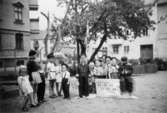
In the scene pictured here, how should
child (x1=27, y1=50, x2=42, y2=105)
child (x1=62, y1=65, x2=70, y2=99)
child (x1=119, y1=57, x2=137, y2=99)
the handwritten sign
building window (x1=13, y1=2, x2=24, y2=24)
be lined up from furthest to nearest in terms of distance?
building window (x1=13, y1=2, x2=24, y2=24)
child (x1=62, y1=65, x2=70, y2=99)
the handwritten sign
child (x1=119, y1=57, x2=137, y2=99)
child (x1=27, y1=50, x2=42, y2=105)

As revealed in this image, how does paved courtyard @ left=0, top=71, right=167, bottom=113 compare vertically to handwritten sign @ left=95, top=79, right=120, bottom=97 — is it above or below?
below

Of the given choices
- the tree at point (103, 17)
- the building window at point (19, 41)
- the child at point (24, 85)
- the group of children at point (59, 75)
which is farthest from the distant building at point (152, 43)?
the child at point (24, 85)

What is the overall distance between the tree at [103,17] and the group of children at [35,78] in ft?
25.5

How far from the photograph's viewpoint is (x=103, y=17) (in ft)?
60.4

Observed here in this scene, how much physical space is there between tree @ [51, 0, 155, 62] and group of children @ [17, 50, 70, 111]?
776cm

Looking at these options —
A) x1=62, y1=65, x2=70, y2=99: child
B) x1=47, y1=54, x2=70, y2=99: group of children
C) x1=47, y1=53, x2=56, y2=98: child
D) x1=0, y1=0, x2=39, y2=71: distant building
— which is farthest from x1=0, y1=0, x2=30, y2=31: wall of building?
x1=62, y1=65, x2=70, y2=99: child

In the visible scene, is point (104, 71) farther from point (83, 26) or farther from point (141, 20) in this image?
point (141, 20)

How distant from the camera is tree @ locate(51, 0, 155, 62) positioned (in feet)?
57.3

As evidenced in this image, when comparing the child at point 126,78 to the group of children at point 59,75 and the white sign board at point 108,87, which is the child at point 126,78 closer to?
the white sign board at point 108,87

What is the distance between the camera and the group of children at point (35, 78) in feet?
23.2

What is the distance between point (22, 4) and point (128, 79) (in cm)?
1715

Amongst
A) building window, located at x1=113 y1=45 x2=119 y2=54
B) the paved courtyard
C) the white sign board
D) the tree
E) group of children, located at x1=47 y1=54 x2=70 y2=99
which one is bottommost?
the paved courtyard

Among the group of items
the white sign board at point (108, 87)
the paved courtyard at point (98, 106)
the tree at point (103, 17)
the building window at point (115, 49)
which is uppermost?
the tree at point (103, 17)

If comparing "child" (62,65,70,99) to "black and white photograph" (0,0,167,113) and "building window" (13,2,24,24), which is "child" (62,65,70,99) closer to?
"black and white photograph" (0,0,167,113)
